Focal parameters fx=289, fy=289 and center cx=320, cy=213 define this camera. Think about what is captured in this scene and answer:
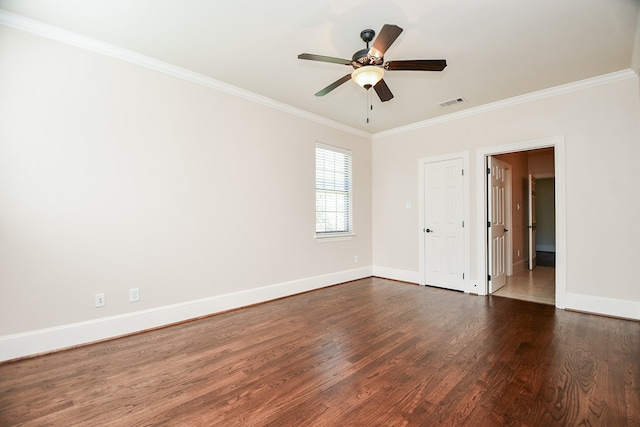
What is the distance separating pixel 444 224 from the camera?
4742mm

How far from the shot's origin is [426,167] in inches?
195

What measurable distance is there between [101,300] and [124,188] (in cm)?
110

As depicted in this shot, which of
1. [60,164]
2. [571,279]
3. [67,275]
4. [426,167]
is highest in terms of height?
[426,167]

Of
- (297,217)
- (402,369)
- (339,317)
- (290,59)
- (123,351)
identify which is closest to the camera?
(402,369)

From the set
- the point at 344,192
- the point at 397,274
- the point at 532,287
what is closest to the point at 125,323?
the point at 344,192

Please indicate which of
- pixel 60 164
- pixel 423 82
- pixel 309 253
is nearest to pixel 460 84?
pixel 423 82

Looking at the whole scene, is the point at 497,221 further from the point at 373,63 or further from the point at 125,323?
the point at 125,323

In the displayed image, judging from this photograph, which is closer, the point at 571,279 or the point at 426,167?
the point at 571,279

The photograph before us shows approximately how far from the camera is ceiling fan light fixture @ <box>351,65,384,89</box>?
2.38 meters

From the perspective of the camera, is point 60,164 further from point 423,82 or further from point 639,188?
point 639,188

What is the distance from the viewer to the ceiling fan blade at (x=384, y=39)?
1.96m

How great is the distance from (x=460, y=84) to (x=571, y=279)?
278 centimetres

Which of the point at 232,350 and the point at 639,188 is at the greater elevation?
the point at 639,188

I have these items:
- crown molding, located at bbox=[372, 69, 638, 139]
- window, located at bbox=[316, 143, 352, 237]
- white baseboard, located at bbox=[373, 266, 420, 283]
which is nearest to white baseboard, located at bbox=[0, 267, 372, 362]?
window, located at bbox=[316, 143, 352, 237]
